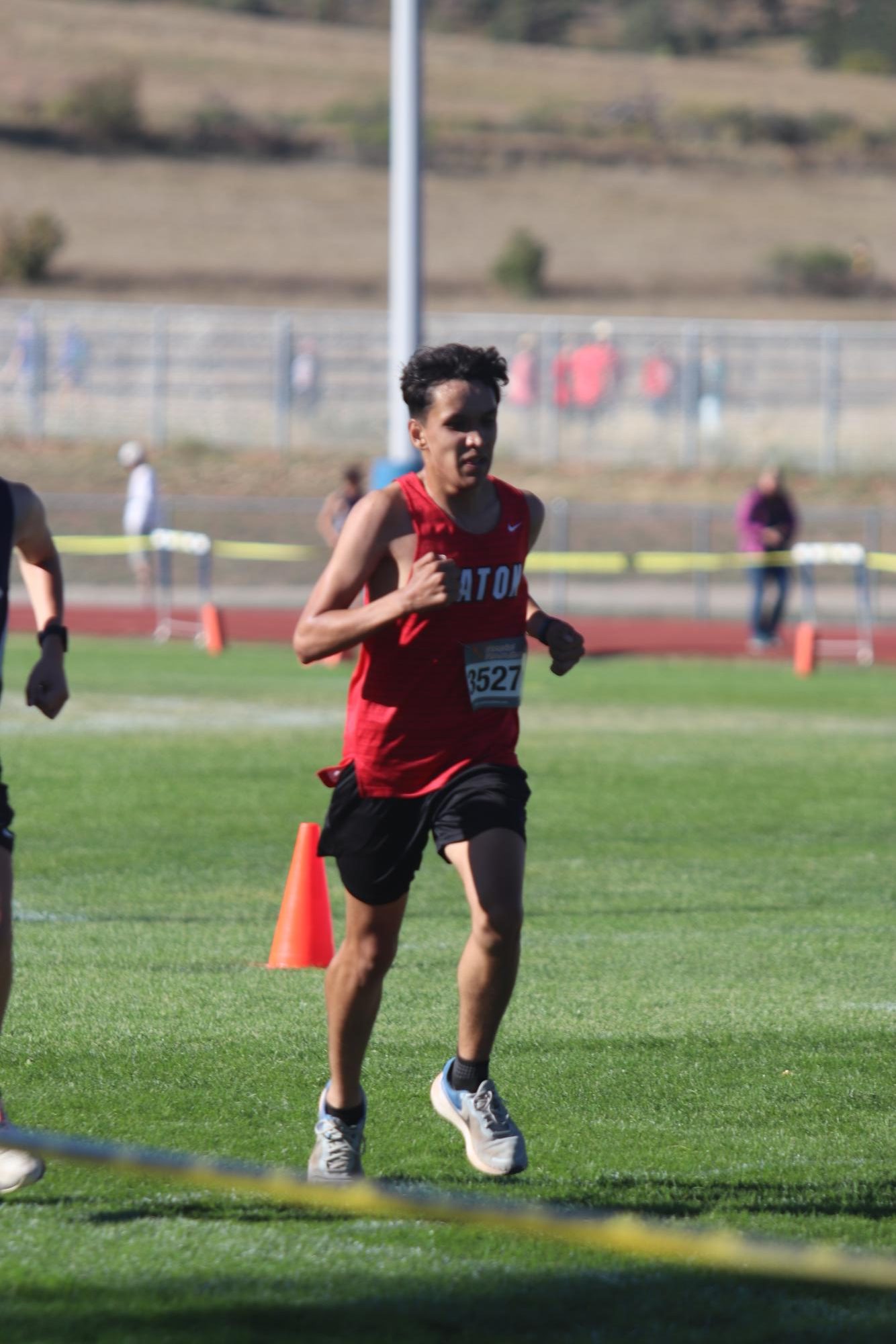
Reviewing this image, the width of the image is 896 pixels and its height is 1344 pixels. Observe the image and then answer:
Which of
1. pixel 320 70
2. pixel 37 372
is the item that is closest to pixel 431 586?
pixel 37 372

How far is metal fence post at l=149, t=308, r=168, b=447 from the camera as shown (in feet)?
134

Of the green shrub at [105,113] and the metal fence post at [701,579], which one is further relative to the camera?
the green shrub at [105,113]

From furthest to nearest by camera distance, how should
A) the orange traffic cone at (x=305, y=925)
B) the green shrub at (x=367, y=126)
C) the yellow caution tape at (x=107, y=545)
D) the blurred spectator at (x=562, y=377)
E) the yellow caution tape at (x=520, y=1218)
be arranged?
the green shrub at (x=367, y=126) → the blurred spectator at (x=562, y=377) → the yellow caution tape at (x=107, y=545) → the orange traffic cone at (x=305, y=925) → the yellow caution tape at (x=520, y=1218)

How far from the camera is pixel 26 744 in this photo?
14.6 meters

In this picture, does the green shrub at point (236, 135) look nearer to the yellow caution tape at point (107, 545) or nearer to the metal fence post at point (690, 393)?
the metal fence post at point (690, 393)

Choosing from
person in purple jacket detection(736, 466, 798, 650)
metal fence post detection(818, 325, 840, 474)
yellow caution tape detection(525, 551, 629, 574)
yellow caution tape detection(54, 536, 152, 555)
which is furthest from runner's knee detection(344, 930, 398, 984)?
metal fence post detection(818, 325, 840, 474)

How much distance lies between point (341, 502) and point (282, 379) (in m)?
18.8

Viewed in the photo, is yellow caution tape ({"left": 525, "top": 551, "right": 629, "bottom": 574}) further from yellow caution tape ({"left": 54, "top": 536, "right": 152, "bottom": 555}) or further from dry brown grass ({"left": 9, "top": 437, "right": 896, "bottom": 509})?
dry brown grass ({"left": 9, "top": 437, "right": 896, "bottom": 509})

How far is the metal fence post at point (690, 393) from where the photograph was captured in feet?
133

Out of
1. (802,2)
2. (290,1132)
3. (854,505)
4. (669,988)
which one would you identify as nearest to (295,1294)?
(290,1132)

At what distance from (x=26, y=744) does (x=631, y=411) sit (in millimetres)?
28815

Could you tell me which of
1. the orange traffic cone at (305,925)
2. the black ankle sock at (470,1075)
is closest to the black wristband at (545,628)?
the black ankle sock at (470,1075)

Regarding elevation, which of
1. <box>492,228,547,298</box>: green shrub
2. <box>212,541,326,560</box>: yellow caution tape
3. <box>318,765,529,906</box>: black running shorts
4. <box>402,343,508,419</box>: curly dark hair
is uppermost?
<box>492,228,547,298</box>: green shrub

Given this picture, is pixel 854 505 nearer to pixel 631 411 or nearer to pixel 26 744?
pixel 631 411
